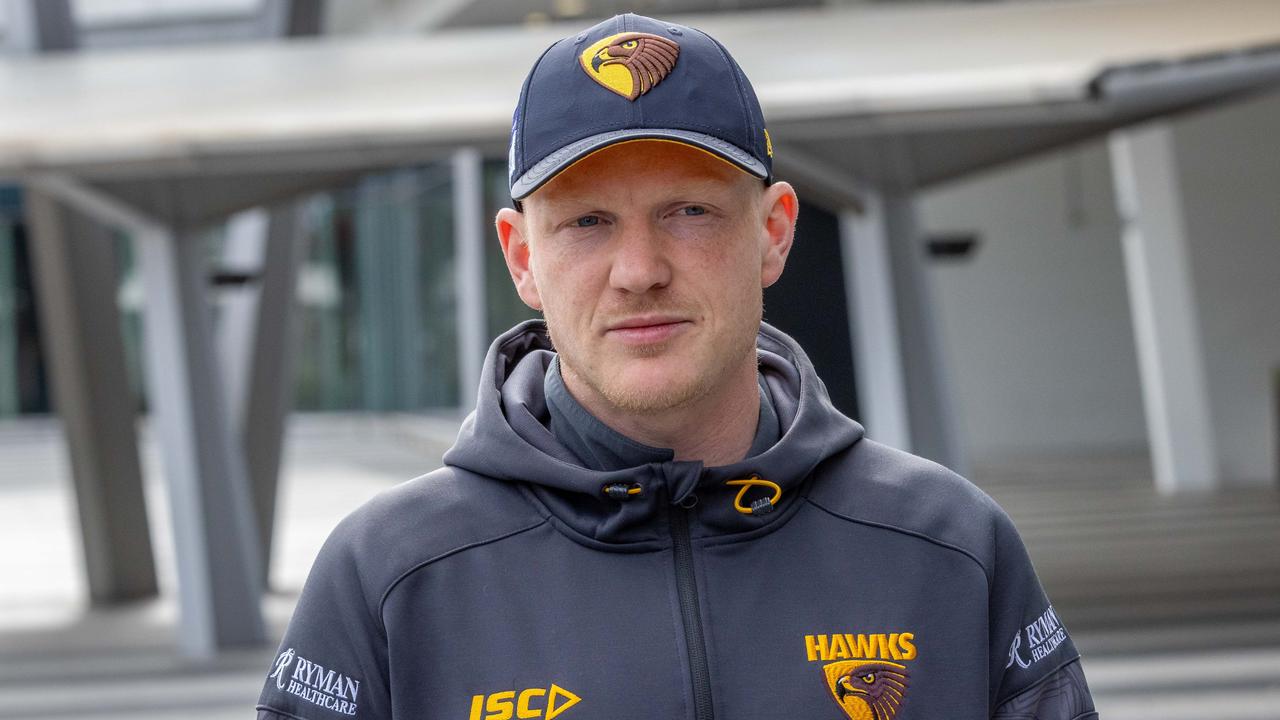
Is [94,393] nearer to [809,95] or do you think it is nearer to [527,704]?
[809,95]

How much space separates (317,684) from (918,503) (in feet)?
2.11

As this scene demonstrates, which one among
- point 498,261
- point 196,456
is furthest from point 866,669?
point 498,261

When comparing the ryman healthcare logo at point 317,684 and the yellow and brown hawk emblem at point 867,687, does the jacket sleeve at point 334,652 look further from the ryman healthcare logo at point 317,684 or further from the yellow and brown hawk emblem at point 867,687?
the yellow and brown hawk emblem at point 867,687

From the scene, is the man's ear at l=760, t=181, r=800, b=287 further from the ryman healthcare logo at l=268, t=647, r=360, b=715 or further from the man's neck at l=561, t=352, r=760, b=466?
the ryman healthcare logo at l=268, t=647, r=360, b=715

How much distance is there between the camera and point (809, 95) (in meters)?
7.21

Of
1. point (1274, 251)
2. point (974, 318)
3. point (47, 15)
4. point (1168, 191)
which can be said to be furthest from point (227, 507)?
point (974, 318)

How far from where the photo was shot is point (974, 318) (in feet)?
74.7

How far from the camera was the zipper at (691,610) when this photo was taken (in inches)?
58.8

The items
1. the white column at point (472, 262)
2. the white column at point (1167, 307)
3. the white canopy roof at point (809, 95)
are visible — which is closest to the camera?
the white canopy roof at point (809, 95)

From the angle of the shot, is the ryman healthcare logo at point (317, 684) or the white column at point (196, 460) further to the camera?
the white column at point (196, 460)

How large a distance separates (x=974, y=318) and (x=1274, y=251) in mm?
6306

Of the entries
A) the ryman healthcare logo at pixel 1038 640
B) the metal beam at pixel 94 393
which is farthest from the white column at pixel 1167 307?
the ryman healthcare logo at pixel 1038 640

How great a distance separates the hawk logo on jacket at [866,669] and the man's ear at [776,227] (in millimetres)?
384

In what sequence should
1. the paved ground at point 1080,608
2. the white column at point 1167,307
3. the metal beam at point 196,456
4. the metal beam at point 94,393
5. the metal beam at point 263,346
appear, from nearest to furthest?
the paved ground at point 1080,608 → the metal beam at point 196,456 → the metal beam at point 94,393 → the metal beam at point 263,346 → the white column at point 1167,307
